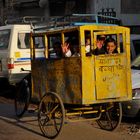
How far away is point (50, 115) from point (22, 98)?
187cm

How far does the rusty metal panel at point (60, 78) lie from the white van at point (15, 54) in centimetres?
469

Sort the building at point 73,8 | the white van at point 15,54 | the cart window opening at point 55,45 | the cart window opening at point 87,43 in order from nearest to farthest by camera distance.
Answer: the cart window opening at point 87,43
the cart window opening at point 55,45
the white van at point 15,54
the building at point 73,8

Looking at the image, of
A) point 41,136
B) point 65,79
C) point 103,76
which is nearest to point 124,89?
point 103,76

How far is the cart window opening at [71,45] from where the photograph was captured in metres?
9.23

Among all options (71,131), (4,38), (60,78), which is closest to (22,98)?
(71,131)

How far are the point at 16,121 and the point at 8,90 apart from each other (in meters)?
5.76

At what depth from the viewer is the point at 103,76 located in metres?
9.13

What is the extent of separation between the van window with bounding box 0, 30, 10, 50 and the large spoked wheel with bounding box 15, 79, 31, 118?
13.3 feet

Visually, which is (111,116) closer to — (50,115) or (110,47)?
(50,115)

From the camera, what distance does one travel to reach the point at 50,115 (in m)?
9.34

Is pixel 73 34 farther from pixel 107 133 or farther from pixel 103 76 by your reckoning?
pixel 107 133

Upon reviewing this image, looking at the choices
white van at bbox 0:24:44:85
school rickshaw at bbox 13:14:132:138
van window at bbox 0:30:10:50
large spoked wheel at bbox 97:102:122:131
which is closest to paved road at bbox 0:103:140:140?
large spoked wheel at bbox 97:102:122:131

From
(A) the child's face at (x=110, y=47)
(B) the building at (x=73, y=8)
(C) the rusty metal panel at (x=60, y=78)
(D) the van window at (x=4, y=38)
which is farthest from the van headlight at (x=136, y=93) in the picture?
(B) the building at (x=73, y=8)

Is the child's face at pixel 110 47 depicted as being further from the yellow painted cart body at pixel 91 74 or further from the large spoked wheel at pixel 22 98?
the large spoked wheel at pixel 22 98
